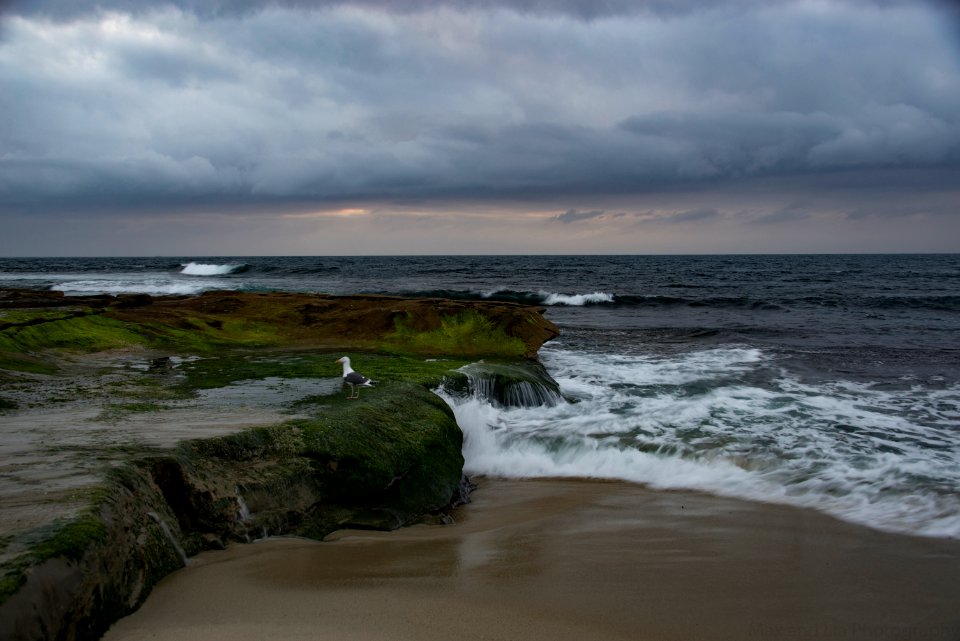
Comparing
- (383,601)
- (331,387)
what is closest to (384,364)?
(331,387)

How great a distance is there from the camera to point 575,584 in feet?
13.8

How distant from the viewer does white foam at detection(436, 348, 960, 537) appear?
6.46m

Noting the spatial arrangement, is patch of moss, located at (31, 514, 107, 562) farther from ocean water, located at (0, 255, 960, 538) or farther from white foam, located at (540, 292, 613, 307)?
white foam, located at (540, 292, 613, 307)

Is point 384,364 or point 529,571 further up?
point 384,364

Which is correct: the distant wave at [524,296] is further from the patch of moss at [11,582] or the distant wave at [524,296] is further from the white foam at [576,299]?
the patch of moss at [11,582]

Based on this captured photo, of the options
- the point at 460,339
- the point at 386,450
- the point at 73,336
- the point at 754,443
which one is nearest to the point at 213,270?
the point at 460,339

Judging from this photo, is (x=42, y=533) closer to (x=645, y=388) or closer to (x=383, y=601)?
(x=383, y=601)

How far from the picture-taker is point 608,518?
5805mm

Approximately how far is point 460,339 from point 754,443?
5961mm

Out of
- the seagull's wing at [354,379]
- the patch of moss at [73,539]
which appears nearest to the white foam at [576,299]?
the seagull's wing at [354,379]

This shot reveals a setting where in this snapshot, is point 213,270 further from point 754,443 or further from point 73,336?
point 754,443

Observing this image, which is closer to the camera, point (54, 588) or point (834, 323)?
point (54, 588)

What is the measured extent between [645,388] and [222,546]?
28.1 feet

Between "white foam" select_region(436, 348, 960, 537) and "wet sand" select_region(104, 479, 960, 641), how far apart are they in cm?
95
